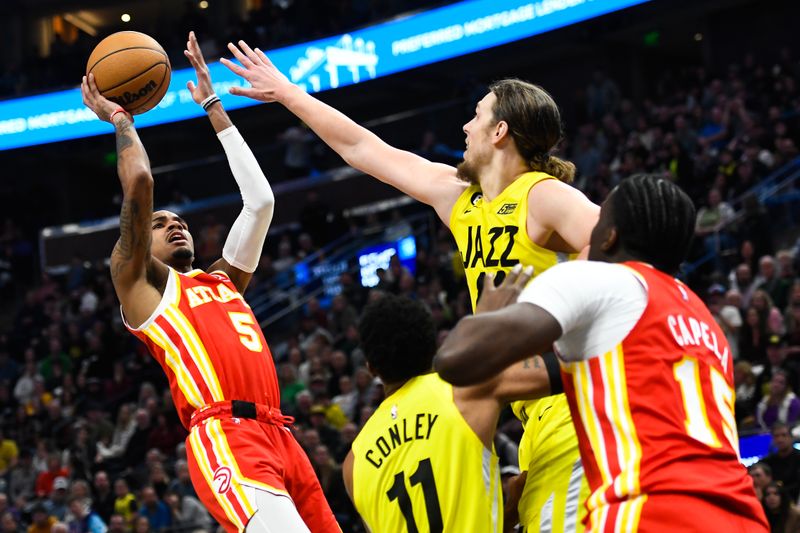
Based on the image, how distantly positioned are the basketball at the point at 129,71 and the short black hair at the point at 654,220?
3532mm

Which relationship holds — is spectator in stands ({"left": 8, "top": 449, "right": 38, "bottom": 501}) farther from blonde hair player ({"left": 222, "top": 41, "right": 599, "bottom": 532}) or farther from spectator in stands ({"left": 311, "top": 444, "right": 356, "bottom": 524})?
blonde hair player ({"left": 222, "top": 41, "right": 599, "bottom": 532})

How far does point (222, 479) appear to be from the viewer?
4910mm

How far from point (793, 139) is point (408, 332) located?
1269 centimetres

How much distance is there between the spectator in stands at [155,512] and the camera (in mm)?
12953

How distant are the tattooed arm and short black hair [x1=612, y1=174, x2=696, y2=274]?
2729 mm

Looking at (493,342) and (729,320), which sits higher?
(493,342)

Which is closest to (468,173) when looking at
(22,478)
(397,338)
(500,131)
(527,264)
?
(500,131)

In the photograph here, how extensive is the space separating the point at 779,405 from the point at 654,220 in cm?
779

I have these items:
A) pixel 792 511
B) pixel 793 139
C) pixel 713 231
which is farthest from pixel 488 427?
pixel 793 139

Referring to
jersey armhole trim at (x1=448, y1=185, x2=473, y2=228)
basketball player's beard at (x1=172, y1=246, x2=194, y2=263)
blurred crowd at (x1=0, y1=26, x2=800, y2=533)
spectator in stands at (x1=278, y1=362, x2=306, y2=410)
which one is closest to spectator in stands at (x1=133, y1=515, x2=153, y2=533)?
blurred crowd at (x1=0, y1=26, x2=800, y2=533)

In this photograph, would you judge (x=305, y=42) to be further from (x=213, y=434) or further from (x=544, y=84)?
(x=213, y=434)

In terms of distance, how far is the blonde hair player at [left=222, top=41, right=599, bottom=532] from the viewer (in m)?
4.02

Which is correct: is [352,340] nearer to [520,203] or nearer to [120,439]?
[120,439]

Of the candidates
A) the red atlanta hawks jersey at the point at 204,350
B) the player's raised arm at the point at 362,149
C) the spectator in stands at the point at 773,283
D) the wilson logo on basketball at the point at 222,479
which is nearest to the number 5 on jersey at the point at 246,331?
the red atlanta hawks jersey at the point at 204,350
